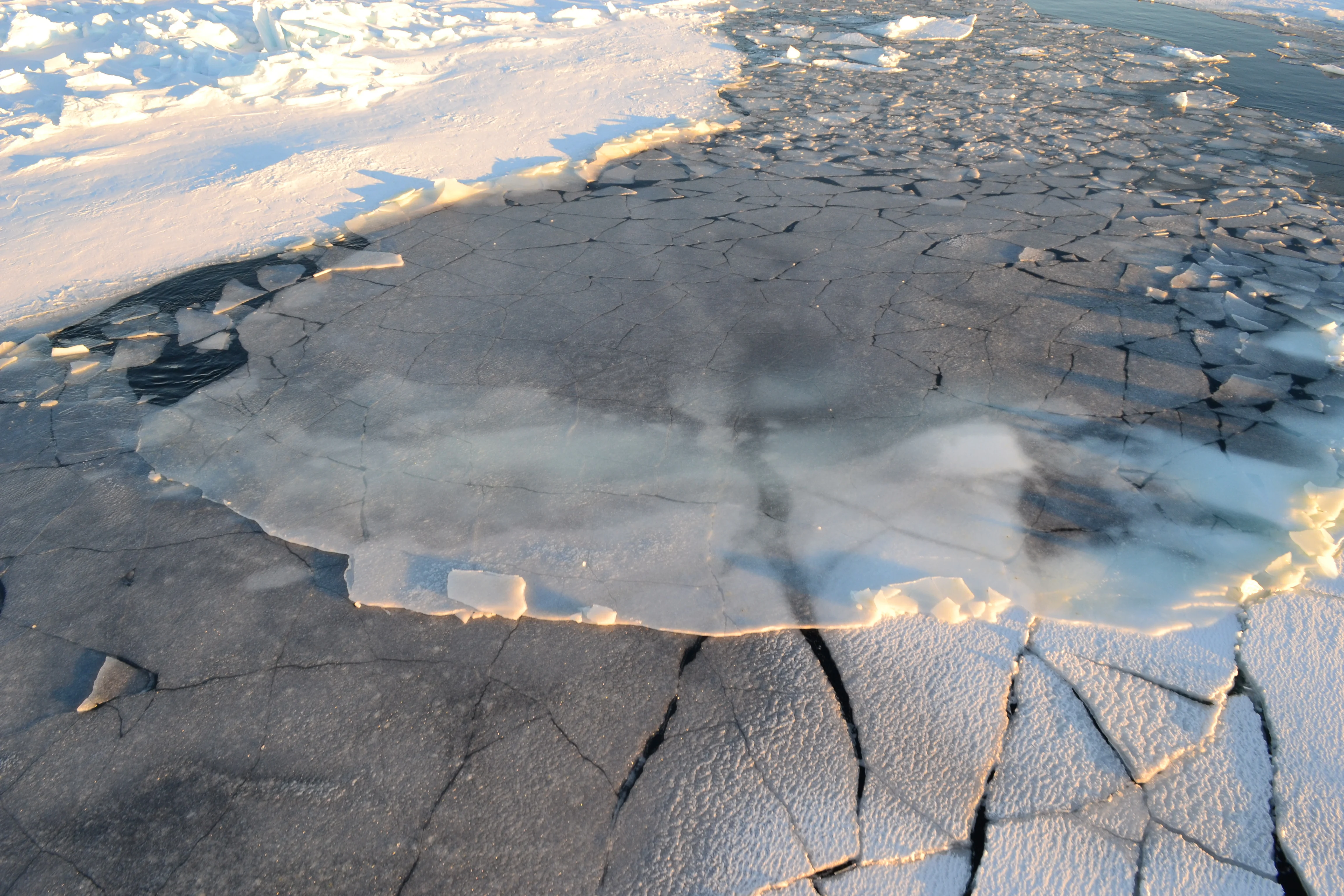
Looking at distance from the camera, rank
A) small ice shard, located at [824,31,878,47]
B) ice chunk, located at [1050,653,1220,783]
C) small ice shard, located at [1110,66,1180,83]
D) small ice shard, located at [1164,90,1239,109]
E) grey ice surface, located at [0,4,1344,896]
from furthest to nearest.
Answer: small ice shard, located at [824,31,878,47], small ice shard, located at [1110,66,1180,83], small ice shard, located at [1164,90,1239,109], ice chunk, located at [1050,653,1220,783], grey ice surface, located at [0,4,1344,896]

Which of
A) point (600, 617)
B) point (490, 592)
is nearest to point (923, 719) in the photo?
point (600, 617)

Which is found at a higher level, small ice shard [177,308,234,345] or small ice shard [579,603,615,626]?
small ice shard [177,308,234,345]

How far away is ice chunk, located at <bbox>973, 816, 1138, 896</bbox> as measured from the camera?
1.58m

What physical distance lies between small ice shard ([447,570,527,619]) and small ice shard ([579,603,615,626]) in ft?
0.59

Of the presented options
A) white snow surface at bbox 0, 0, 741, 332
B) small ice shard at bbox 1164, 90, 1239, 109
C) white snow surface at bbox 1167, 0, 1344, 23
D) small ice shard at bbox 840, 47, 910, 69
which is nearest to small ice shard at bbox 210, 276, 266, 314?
white snow surface at bbox 0, 0, 741, 332

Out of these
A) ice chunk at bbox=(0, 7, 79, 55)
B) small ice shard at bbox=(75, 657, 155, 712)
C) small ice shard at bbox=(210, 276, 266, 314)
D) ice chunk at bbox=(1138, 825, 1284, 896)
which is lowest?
ice chunk at bbox=(1138, 825, 1284, 896)

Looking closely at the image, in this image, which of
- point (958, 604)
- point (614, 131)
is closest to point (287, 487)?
point (958, 604)

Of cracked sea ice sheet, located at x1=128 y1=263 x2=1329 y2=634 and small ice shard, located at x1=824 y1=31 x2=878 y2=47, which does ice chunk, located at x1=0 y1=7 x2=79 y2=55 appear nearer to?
cracked sea ice sheet, located at x1=128 y1=263 x2=1329 y2=634

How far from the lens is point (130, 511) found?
2.53 metres

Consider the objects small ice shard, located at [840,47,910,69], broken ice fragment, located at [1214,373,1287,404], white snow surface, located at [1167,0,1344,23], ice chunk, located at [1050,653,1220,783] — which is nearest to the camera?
ice chunk, located at [1050,653,1220,783]

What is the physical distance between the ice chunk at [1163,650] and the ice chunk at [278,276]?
3640mm

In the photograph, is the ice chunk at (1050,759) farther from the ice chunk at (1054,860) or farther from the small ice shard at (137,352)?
the small ice shard at (137,352)

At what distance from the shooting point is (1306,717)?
188 centimetres

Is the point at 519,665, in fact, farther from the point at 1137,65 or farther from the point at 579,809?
the point at 1137,65
